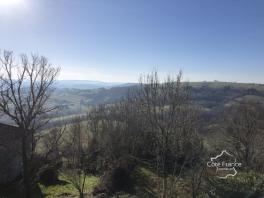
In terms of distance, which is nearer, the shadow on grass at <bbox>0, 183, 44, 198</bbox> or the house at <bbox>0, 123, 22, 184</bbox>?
the shadow on grass at <bbox>0, 183, 44, 198</bbox>

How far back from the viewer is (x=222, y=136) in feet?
144

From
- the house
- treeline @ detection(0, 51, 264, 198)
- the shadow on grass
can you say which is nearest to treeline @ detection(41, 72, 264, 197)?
treeline @ detection(0, 51, 264, 198)

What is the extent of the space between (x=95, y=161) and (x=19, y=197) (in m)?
15.0

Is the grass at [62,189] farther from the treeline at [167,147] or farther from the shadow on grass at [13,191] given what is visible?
the treeline at [167,147]

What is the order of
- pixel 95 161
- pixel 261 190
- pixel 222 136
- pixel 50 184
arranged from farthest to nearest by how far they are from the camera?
pixel 222 136
pixel 95 161
pixel 50 184
pixel 261 190

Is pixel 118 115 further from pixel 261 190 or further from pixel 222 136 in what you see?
pixel 261 190

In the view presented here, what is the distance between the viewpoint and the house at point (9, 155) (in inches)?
1062

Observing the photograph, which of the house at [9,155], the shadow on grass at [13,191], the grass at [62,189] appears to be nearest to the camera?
the shadow on grass at [13,191]

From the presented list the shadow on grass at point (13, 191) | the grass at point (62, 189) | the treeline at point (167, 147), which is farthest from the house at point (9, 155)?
the treeline at point (167, 147)

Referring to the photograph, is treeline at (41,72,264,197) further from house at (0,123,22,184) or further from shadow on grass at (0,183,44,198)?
house at (0,123,22,184)

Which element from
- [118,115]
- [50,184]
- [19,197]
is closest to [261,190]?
[19,197]

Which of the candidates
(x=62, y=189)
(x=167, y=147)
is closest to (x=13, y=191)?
(x=62, y=189)

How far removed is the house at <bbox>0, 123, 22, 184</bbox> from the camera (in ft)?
88.5

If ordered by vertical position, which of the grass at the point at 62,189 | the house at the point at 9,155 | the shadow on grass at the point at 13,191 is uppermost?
the house at the point at 9,155
